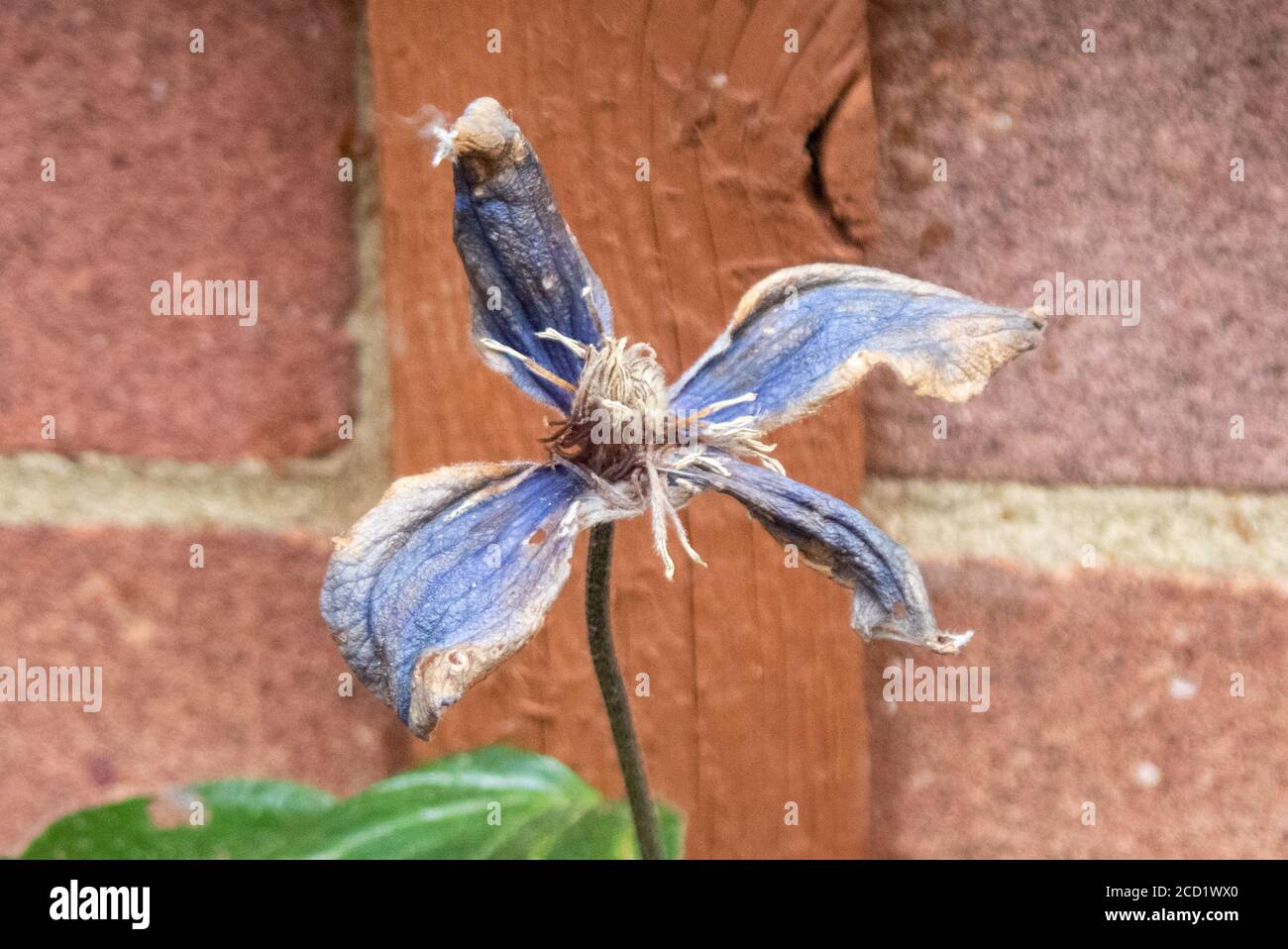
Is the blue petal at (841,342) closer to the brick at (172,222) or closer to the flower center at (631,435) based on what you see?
the flower center at (631,435)

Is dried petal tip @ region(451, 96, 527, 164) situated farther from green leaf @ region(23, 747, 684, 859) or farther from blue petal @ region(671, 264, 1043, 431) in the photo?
green leaf @ region(23, 747, 684, 859)

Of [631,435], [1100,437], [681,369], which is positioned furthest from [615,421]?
[1100,437]

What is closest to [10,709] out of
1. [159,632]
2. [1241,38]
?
[159,632]

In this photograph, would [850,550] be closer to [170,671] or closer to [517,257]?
[517,257]

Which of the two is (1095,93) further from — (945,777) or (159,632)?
(159,632)

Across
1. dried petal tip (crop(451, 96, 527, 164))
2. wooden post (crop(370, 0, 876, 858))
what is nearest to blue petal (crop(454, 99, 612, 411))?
dried petal tip (crop(451, 96, 527, 164))

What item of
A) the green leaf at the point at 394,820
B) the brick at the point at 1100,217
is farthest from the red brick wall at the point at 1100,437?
the green leaf at the point at 394,820

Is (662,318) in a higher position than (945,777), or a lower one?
higher
